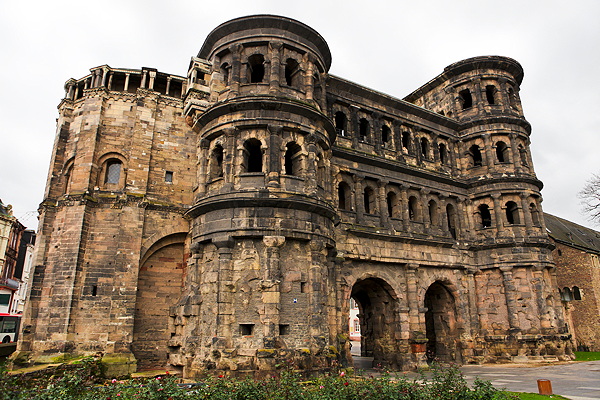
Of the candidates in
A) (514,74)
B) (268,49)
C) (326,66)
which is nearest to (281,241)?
(268,49)

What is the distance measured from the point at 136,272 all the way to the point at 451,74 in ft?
75.0

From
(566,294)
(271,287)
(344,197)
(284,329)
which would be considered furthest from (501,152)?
(284,329)

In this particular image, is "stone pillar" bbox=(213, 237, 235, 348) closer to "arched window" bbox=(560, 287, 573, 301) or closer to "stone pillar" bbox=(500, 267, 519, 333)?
"stone pillar" bbox=(500, 267, 519, 333)

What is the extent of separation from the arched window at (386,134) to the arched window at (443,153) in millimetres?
4380

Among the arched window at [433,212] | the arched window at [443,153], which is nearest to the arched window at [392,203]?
the arched window at [433,212]

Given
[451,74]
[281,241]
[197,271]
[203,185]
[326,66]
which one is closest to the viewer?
[281,241]

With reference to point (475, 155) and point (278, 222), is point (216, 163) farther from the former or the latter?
point (475, 155)

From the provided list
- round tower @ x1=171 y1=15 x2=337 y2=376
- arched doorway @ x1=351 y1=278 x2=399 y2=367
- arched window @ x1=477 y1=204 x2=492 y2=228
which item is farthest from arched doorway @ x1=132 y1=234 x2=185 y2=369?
arched window @ x1=477 y1=204 x2=492 y2=228

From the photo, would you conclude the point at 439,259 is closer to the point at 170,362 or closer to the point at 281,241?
the point at 281,241

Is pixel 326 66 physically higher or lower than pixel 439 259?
higher

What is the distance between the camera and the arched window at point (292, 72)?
1867 centimetres

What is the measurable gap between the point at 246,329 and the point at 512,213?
61.4 ft

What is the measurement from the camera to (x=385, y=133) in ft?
79.7

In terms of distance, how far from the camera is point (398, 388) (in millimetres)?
9273
